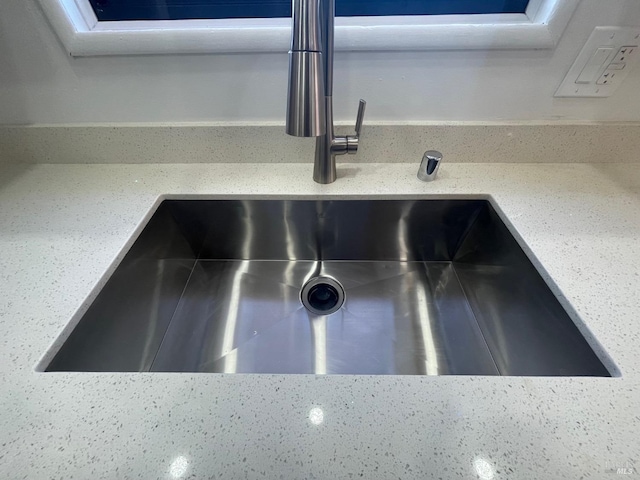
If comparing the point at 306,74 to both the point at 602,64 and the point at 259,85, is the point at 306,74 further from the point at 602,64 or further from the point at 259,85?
the point at 602,64

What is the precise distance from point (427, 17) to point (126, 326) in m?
0.89

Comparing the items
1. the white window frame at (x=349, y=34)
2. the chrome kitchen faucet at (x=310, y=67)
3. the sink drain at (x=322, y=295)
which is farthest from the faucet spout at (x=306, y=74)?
the sink drain at (x=322, y=295)

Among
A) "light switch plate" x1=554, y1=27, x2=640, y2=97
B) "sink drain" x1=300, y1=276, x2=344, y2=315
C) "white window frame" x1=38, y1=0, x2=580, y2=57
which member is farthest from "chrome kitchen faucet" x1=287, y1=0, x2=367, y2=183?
"light switch plate" x1=554, y1=27, x2=640, y2=97

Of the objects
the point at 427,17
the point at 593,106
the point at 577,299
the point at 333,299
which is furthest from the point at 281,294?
the point at 593,106

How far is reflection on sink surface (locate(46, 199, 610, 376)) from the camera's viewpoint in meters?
0.54

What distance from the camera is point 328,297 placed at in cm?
74

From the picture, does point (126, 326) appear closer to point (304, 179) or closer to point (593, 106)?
point (304, 179)

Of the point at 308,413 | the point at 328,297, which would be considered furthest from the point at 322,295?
the point at 308,413

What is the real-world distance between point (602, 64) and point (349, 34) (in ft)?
1.83

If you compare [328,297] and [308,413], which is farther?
[328,297]

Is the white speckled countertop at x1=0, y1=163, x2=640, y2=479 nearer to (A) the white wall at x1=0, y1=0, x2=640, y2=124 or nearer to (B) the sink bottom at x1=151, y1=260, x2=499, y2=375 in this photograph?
(B) the sink bottom at x1=151, y1=260, x2=499, y2=375

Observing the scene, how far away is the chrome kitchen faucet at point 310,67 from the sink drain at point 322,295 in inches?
14.6

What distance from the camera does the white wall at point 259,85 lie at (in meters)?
0.66

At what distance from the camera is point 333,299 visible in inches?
28.9
